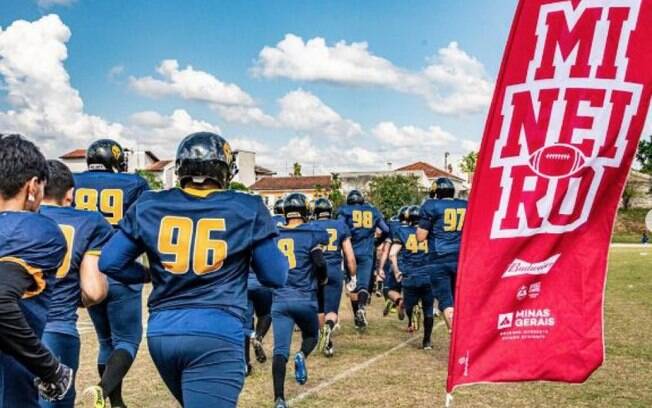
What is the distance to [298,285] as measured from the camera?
22.9ft

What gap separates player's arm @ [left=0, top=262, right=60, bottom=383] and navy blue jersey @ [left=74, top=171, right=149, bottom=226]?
341 cm

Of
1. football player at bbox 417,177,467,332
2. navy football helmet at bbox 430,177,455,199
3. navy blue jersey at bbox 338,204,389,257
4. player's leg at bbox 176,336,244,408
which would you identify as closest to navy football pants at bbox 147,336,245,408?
player's leg at bbox 176,336,244,408

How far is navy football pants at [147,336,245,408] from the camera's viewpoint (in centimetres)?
331

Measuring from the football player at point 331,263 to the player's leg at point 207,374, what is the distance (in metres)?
5.85

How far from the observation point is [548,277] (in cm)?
317

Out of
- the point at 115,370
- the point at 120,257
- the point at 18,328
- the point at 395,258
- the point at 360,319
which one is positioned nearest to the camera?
the point at 18,328

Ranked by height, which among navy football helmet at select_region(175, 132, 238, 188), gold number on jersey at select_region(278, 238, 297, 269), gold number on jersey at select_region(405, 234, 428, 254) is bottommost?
gold number on jersey at select_region(405, 234, 428, 254)

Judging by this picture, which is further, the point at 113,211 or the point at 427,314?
the point at 427,314

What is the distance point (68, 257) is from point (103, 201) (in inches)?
82.1

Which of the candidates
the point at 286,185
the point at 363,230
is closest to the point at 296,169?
the point at 286,185

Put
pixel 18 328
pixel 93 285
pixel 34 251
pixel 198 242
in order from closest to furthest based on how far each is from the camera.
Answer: pixel 18 328
pixel 34 251
pixel 198 242
pixel 93 285

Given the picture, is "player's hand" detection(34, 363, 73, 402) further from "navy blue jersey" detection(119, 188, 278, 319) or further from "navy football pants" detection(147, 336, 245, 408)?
"navy blue jersey" detection(119, 188, 278, 319)

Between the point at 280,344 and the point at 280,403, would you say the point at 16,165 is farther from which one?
the point at 280,344

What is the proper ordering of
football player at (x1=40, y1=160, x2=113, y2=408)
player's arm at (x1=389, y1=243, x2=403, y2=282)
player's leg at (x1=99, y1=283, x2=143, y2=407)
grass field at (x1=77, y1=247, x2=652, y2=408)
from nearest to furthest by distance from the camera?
1. football player at (x1=40, y1=160, x2=113, y2=408)
2. player's leg at (x1=99, y1=283, x2=143, y2=407)
3. grass field at (x1=77, y1=247, x2=652, y2=408)
4. player's arm at (x1=389, y1=243, x2=403, y2=282)
